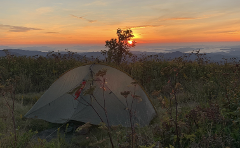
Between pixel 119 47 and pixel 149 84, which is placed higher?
pixel 119 47

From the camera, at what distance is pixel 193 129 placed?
11.2 ft

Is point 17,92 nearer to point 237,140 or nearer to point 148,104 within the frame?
point 148,104

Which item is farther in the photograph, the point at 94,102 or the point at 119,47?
the point at 119,47

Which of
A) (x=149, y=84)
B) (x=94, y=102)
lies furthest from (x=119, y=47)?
(x=94, y=102)

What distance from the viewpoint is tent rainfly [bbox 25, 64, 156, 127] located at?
4672 millimetres

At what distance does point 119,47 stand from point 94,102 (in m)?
5.54

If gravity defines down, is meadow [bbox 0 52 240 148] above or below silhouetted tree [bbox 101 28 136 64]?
below

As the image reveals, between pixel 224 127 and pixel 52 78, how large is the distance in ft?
27.0

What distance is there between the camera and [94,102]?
4773mm

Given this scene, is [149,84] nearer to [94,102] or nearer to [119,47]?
[119,47]

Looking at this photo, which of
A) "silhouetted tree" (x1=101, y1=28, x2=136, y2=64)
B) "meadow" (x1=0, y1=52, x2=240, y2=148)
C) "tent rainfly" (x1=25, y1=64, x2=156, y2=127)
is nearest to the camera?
"meadow" (x1=0, y1=52, x2=240, y2=148)

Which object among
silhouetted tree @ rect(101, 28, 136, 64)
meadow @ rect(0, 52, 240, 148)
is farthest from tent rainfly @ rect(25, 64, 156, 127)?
silhouetted tree @ rect(101, 28, 136, 64)

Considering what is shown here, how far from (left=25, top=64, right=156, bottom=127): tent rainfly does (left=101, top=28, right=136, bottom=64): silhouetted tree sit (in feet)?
15.3

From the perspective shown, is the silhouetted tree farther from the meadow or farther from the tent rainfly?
the tent rainfly
